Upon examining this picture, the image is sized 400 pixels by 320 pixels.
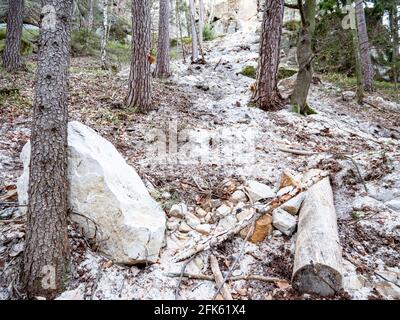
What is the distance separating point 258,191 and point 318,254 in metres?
1.28

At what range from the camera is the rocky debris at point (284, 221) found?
121 inches

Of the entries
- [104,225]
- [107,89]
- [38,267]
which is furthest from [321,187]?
[107,89]

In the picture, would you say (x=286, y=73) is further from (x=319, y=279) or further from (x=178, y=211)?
(x=319, y=279)

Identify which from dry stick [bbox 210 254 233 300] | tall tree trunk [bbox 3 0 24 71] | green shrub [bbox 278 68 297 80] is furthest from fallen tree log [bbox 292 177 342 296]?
tall tree trunk [bbox 3 0 24 71]

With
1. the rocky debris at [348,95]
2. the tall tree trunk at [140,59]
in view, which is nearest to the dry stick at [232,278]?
the tall tree trunk at [140,59]

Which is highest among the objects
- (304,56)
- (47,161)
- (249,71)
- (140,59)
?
(249,71)

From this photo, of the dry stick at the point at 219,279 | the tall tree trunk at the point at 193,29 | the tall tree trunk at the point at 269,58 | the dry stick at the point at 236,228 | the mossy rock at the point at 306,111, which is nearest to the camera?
the dry stick at the point at 219,279

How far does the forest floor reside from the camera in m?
2.59

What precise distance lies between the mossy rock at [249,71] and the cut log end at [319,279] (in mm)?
8819

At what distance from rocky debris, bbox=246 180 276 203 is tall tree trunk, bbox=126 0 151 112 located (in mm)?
3554

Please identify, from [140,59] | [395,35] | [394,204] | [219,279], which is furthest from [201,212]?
[395,35]

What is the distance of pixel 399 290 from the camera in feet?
7.82

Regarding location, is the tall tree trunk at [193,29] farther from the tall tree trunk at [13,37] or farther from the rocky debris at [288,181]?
the rocky debris at [288,181]

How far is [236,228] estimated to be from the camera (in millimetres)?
3146
